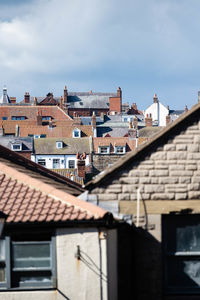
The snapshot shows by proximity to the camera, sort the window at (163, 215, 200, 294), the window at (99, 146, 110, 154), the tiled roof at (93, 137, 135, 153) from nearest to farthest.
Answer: the window at (163, 215, 200, 294)
the window at (99, 146, 110, 154)
the tiled roof at (93, 137, 135, 153)

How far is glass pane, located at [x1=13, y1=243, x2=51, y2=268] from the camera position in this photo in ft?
29.3

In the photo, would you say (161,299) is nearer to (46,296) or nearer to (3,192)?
(46,296)

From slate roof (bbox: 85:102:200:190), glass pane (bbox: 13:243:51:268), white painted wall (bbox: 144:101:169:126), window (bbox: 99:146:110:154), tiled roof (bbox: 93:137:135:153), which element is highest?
white painted wall (bbox: 144:101:169:126)

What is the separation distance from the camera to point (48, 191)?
31.2 ft

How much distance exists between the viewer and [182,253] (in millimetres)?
9742

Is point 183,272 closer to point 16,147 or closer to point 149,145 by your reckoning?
point 149,145

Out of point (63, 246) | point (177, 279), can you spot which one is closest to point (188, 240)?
point (177, 279)

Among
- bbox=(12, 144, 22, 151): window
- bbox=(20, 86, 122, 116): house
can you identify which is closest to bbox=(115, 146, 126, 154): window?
bbox=(12, 144, 22, 151): window

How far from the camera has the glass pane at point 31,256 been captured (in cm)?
893

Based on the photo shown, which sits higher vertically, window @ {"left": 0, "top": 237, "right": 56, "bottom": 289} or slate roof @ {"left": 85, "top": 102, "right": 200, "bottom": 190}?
slate roof @ {"left": 85, "top": 102, "right": 200, "bottom": 190}

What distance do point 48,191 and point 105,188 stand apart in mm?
1005

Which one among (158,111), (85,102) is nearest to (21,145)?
(158,111)

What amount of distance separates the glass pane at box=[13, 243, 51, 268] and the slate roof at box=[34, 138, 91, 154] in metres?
66.4

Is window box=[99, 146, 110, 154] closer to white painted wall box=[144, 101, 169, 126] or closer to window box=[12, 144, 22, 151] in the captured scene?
window box=[12, 144, 22, 151]
